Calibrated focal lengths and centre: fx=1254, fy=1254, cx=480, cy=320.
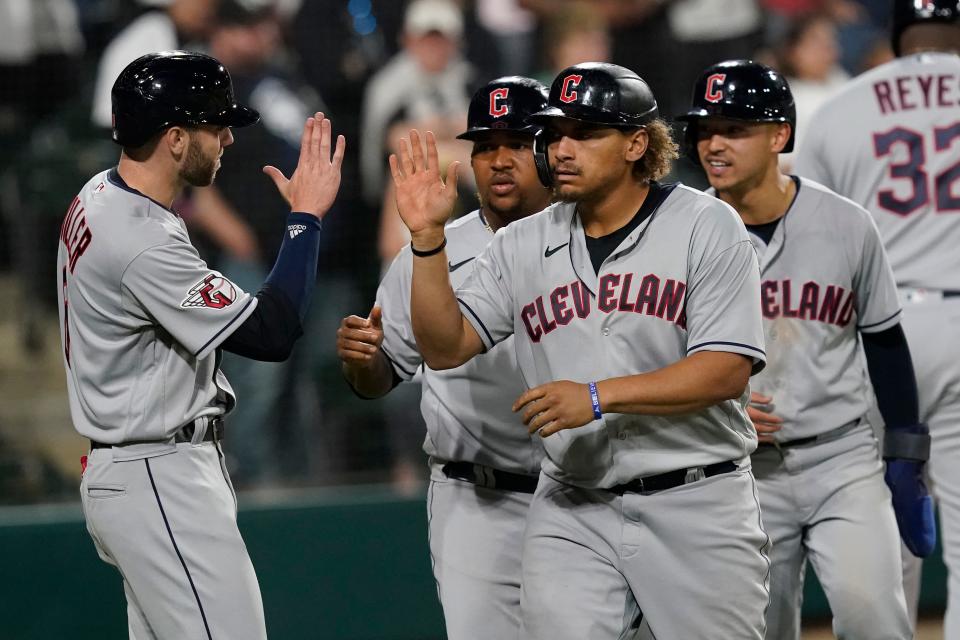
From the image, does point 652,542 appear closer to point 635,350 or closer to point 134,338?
point 635,350

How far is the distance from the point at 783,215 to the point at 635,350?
89cm

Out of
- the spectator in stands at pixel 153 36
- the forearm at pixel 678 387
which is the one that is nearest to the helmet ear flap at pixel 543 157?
the forearm at pixel 678 387

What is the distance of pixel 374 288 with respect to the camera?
20.5 ft

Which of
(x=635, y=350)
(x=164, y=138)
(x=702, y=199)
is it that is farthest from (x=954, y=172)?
(x=164, y=138)

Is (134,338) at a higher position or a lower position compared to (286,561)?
higher

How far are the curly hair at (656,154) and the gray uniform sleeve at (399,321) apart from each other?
2.49 ft

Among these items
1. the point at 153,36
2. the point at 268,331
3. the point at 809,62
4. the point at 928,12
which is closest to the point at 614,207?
the point at 268,331

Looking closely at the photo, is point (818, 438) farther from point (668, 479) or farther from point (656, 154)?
point (656, 154)

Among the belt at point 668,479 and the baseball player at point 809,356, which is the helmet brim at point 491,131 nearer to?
the baseball player at point 809,356

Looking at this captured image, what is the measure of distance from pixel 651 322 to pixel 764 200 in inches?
34.5

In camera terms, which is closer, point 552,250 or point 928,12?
point 552,250

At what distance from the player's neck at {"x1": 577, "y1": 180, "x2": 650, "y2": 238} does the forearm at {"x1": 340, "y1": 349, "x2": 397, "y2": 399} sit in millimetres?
726

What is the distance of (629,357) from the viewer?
294 centimetres

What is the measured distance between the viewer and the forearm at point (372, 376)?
11.2 feet
